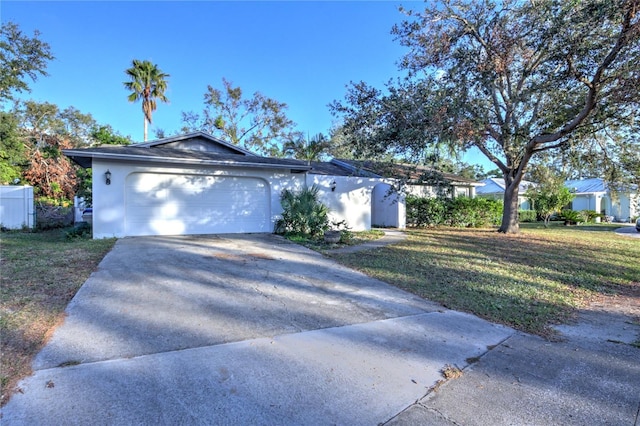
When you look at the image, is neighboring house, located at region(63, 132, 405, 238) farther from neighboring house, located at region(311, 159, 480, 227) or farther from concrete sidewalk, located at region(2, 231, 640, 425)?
concrete sidewalk, located at region(2, 231, 640, 425)

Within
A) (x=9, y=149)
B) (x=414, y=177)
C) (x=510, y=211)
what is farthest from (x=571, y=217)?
(x=9, y=149)

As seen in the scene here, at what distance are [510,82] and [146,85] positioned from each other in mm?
23195

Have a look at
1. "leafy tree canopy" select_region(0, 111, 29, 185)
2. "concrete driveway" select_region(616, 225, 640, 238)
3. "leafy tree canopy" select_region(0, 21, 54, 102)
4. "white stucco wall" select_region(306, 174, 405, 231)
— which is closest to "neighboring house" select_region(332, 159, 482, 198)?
"white stucco wall" select_region(306, 174, 405, 231)

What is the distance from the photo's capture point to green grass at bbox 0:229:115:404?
297 cm

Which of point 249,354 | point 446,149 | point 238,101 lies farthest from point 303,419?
point 238,101

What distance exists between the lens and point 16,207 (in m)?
13.5

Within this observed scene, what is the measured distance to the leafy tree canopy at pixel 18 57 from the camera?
1731 cm

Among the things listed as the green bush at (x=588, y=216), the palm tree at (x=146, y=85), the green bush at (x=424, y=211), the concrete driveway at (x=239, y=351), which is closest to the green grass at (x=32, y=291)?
the concrete driveway at (x=239, y=351)

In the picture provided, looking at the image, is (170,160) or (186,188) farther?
(186,188)

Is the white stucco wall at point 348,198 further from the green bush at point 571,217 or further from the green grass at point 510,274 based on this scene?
the green bush at point 571,217

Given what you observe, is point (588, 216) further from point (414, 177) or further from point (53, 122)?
point (53, 122)

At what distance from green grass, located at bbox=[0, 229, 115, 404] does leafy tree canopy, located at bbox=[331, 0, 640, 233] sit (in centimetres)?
912

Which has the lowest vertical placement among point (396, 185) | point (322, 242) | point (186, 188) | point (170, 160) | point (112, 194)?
point (322, 242)

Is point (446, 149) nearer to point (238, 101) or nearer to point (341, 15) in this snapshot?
point (341, 15)
